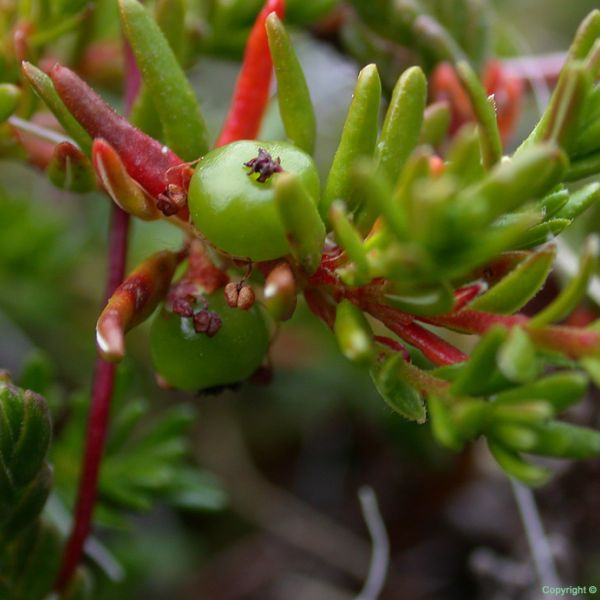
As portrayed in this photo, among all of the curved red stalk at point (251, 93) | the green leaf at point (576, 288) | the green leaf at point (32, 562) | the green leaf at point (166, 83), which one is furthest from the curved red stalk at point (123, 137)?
the green leaf at point (32, 562)

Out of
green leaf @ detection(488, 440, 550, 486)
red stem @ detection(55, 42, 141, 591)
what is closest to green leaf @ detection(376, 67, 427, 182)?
green leaf @ detection(488, 440, 550, 486)

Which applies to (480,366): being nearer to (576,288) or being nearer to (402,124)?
(576,288)

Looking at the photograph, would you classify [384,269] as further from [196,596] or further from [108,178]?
[196,596]

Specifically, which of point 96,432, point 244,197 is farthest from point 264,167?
point 96,432

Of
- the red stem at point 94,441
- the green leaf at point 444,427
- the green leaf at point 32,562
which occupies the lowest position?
the green leaf at point 32,562

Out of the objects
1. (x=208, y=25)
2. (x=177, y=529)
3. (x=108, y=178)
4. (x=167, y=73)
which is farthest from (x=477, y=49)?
(x=177, y=529)

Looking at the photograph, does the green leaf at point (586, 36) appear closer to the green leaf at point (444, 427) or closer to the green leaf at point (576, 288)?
the green leaf at point (576, 288)

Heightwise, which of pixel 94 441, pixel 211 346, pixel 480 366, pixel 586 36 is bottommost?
pixel 94 441
